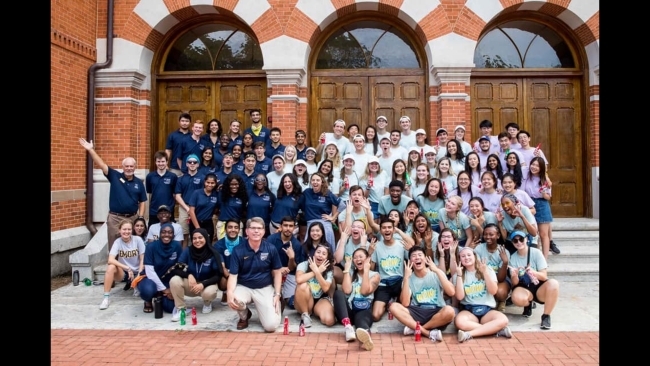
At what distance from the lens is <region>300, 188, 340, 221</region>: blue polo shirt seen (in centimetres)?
709

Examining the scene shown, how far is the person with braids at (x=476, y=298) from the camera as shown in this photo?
5.47 m

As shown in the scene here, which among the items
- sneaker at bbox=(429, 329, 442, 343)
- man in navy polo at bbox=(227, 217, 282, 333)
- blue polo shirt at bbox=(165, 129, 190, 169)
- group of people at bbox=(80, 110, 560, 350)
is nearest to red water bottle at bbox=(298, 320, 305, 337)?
group of people at bbox=(80, 110, 560, 350)

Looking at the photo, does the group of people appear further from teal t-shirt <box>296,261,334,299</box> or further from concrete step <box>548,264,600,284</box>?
concrete step <box>548,264,600,284</box>

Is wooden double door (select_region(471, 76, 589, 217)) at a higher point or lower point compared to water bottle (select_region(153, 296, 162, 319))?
higher

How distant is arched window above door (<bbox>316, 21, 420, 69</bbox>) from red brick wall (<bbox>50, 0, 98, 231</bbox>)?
485cm

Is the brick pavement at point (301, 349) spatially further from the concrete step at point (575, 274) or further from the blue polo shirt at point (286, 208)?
the concrete step at point (575, 274)

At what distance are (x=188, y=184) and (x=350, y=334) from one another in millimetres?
4029

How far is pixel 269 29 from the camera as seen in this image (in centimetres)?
1010

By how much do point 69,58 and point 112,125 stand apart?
150 centimetres

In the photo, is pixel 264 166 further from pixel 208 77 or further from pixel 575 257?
pixel 575 257

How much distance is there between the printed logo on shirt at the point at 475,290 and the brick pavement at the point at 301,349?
49 cm

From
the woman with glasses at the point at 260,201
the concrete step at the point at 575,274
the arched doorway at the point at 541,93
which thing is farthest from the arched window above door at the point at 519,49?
the woman with glasses at the point at 260,201

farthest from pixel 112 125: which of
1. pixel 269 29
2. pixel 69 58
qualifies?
pixel 269 29

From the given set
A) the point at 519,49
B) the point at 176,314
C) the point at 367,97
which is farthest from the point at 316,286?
the point at 519,49
